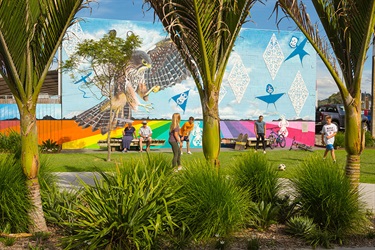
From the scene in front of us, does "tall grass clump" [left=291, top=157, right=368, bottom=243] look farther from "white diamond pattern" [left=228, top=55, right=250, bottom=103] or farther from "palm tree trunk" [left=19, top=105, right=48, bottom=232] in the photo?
"white diamond pattern" [left=228, top=55, right=250, bottom=103]

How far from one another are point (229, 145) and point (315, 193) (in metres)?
20.5

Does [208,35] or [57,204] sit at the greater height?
[208,35]

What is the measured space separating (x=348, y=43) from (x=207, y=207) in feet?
11.4

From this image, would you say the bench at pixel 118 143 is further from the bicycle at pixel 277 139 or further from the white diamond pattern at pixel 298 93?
the white diamond pattern at pixel 298 93

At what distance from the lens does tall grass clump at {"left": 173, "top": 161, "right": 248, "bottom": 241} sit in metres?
5.40

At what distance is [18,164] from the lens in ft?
20.7

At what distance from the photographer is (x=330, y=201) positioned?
5840 millimetres

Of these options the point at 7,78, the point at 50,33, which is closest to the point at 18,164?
the point at 7,78

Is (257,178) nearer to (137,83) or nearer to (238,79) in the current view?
(137,83)

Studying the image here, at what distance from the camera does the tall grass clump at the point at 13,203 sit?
225 inches

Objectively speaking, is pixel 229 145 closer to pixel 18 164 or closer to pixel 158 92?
pixel 158 92

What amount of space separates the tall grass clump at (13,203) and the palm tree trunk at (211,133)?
248 centimetres

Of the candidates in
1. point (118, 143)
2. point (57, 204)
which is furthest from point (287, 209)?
point (118, 143)

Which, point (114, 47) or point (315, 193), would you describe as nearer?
point (315, 193)
